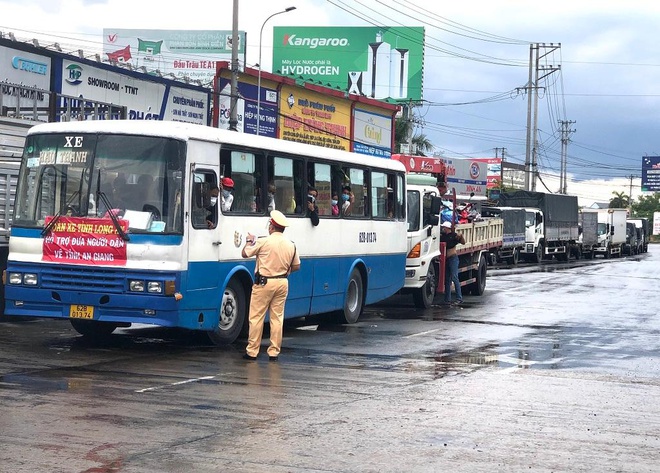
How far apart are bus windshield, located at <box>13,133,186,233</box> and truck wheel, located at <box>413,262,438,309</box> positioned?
9.91m

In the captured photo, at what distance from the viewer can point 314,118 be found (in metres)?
51.1

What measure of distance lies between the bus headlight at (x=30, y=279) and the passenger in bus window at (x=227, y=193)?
8.08ft

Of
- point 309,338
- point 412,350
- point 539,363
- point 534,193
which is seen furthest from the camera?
point 534,193

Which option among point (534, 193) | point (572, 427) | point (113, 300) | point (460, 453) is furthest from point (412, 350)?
point (534, 193)

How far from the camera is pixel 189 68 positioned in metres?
64.9

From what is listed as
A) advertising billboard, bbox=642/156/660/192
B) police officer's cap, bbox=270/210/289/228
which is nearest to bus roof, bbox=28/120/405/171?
police officer's cap, bbox=270/210/289/228

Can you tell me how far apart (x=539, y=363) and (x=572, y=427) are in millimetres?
4847

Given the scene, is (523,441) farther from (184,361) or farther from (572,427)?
(184,361)

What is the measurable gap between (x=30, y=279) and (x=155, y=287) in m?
1.63

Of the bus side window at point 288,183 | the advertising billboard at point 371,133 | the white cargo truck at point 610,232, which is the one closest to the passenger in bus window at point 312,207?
the bus side window at point 288,183

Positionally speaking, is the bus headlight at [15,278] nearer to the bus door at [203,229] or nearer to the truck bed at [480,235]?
the bus door at [203,229]

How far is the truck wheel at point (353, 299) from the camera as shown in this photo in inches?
720

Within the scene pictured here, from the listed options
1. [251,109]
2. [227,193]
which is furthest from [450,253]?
[251,109]

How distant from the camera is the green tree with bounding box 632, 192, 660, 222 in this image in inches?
6855
